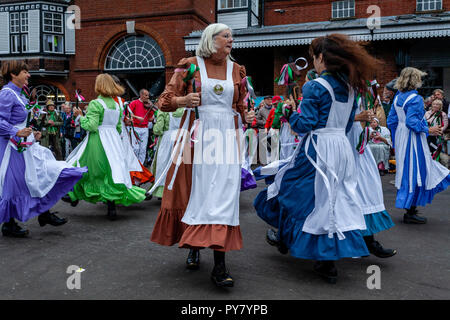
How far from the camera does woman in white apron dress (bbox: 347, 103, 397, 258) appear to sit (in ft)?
12.6

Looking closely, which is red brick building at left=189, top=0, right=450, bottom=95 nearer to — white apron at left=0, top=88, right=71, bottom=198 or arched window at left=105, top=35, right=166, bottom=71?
arched window at left=105, top=35, right=166, bottom=71

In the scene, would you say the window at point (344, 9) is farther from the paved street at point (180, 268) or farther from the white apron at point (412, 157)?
the paved street at point (180, 268)

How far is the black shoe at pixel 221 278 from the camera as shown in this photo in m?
3.14

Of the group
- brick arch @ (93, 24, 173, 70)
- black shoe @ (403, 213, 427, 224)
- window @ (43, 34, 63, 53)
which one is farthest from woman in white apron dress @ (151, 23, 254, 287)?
window @ (43, 34, 63, 53)

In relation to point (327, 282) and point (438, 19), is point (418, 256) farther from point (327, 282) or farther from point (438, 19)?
point (438, 19)

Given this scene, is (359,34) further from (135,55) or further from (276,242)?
(276,242)

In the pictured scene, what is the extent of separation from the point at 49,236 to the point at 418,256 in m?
3.96

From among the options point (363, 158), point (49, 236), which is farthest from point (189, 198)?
point (49, 236)

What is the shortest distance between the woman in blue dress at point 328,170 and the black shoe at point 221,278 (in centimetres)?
56

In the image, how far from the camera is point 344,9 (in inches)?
710

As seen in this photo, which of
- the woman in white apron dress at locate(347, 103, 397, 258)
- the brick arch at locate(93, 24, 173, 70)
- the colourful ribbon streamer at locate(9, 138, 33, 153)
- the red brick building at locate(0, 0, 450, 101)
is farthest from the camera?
the brick arch at locate(93, 24, 173, 70)

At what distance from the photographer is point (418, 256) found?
4.12 metres

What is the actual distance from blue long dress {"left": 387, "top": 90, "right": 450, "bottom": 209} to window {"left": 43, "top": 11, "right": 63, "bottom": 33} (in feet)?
76.3
